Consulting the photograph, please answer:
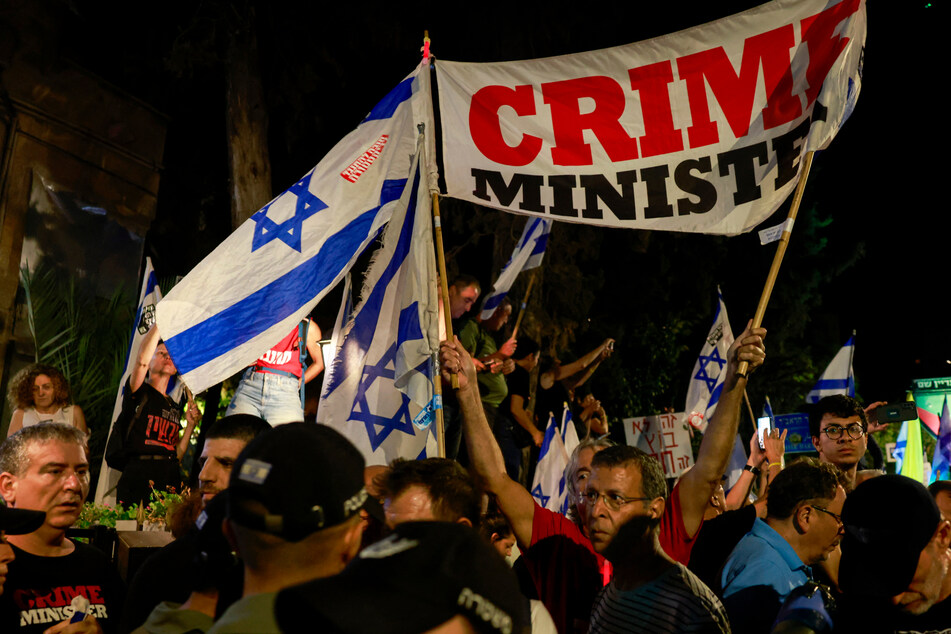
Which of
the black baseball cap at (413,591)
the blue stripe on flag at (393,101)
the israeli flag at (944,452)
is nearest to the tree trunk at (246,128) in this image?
the blue stripe on flag at (393,101)

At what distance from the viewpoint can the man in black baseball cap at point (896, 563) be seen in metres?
2.65

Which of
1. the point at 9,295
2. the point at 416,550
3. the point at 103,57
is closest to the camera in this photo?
the point at 416,550

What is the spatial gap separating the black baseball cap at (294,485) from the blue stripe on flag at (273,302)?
3220mm

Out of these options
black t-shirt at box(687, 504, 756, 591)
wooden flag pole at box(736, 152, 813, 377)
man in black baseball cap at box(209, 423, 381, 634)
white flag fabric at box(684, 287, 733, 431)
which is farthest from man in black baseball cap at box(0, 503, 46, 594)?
white flag fabric at box(684, 287, 733, 431)

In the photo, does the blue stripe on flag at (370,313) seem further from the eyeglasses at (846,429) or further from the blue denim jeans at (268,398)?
the eyeglasses at (846,429)

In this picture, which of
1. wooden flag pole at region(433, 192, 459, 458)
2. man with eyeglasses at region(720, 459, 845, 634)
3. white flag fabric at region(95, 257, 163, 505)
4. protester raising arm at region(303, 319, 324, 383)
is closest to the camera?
man with eyeglasses at region(720, 459, 845, 634)

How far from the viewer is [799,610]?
2.61 meters

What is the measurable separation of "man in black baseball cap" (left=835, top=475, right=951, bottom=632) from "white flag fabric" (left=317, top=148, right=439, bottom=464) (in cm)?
271

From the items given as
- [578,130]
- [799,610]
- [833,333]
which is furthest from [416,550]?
[833,333]

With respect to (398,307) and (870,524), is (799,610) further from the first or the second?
(398,307)

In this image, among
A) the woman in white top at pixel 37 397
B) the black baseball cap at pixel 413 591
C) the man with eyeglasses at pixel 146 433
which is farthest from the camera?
the man with eyeglasses at pixel 146 433

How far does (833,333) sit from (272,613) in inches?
1469

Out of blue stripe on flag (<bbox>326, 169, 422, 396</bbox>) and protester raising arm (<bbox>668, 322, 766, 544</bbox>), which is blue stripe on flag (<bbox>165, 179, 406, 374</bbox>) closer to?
blue stripe on flag (<bbox>326, 169, 422, 396</bbox>)

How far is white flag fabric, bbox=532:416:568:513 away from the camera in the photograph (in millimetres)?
9555
